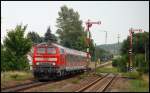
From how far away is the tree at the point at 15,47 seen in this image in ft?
163

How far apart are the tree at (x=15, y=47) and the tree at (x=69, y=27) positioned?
208 feet

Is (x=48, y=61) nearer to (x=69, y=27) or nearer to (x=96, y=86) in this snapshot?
(x=96, y=86)

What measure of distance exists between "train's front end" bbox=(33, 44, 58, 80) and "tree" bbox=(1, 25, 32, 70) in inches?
394

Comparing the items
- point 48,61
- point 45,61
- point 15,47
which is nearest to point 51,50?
point 48,61

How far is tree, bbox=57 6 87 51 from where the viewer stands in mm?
116750

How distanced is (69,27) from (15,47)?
68.4 m

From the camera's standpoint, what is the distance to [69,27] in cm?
11825

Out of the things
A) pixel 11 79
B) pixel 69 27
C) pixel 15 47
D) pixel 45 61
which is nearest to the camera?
pixel 11 79

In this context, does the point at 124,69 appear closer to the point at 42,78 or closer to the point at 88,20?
the point at 88,20

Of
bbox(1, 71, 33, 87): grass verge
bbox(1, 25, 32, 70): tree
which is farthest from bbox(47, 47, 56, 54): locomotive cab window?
bbox(1, 25, 32, 70): tree

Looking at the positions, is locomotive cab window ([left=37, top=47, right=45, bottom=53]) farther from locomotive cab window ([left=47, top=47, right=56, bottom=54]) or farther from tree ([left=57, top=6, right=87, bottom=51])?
tree ([left=57, top=6, right=87, bottom=51])

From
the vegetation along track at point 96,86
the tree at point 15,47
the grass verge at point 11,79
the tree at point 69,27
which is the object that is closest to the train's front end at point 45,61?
the grass verge at point 11,79

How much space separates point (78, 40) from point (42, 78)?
246ft

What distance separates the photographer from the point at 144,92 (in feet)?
79.5
